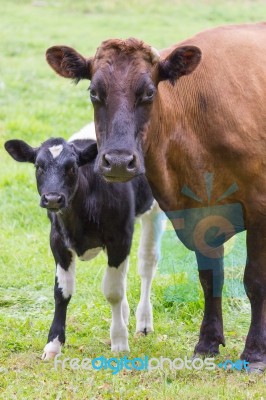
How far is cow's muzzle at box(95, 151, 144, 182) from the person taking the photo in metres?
5.75

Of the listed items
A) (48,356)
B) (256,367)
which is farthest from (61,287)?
(256,367)

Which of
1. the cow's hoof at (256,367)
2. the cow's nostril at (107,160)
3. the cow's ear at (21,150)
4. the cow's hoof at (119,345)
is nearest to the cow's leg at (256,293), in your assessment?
the cow's hoof at (256,367)

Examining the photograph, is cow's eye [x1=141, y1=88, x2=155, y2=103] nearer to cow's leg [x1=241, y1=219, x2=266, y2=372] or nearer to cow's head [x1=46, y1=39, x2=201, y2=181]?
cow's head [x1=46, y1=39, x2=201, y2=181]

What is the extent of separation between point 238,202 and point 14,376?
2.02 meters

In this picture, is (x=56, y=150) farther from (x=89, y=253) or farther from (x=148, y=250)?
(x=148, y=250)

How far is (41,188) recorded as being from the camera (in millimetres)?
7055

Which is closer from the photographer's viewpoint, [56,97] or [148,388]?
[148,388]

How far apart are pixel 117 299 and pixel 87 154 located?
120cm

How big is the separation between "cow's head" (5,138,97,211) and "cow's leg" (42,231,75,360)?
1.74 feet

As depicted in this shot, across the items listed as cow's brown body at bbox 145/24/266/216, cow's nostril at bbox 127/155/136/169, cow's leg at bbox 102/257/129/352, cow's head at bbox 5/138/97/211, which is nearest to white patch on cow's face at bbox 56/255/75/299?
cow's leg at bbox 102/257/129/352

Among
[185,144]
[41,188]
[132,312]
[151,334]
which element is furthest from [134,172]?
[132,312]

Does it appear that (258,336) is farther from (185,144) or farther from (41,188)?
(41,188)

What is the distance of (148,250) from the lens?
8.73 meters

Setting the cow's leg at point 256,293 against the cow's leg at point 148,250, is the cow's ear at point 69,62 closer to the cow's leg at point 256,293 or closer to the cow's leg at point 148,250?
the cow's leg at point 256,293
